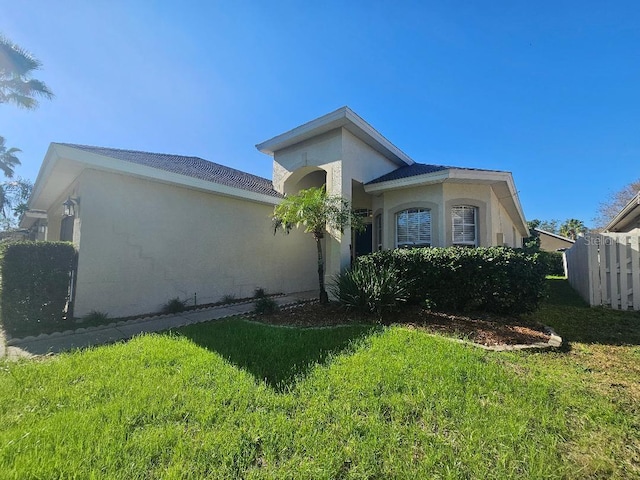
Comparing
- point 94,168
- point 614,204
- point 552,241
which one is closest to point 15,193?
point 94,168

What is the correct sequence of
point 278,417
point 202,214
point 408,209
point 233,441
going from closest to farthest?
1. point 233,441
2. point 278,417
3. point 202,214
4. point 408,209

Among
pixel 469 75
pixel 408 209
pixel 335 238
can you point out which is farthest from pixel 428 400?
pixel 469 75

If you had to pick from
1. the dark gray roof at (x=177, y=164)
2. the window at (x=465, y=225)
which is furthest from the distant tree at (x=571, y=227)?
the dark gray roof at (x=177, y=164)

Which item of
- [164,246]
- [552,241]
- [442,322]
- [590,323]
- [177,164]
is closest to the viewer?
[442,322]

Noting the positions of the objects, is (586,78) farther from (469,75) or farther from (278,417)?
(278,417)

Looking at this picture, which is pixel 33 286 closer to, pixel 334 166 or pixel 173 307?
pixel 173 307

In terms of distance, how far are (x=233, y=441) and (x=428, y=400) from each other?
211 cm

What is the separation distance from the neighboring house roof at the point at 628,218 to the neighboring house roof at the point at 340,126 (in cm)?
901

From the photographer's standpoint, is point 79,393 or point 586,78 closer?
point 79,393

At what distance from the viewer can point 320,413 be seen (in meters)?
2.79

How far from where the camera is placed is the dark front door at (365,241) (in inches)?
510

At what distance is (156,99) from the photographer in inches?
394

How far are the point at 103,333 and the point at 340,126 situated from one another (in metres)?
9.30

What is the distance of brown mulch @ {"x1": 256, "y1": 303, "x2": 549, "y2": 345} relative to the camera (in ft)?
17.3
